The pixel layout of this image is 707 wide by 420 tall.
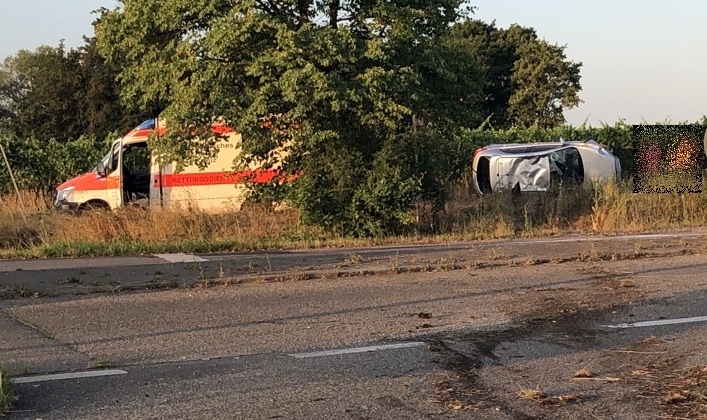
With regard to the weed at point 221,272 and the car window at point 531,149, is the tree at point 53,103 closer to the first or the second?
the car window at point 531,149

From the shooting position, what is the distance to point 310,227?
17.7 meters

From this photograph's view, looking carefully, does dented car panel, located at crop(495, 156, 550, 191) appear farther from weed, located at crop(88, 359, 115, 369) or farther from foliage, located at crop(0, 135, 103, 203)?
weed, located at crop(88, 359, 115, 369)

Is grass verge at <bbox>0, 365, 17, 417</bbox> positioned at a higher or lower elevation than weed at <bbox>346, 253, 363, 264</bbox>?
lower

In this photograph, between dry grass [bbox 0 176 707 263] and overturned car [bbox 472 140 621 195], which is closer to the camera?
dry grass [bbox 0 176 707 263]

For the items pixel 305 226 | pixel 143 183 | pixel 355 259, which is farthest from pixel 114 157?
pixel 355 259

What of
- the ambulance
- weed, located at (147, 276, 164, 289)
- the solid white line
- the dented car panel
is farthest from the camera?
the dented car panel

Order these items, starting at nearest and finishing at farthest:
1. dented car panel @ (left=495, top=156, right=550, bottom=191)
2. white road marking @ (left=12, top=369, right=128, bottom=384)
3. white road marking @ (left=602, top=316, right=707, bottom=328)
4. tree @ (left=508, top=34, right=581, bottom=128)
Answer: white road marking @ (left=12, top=369, right=128, bottom=384) < white road marking @ (left=602, top=316, right=707, bottom=328) < dented car panel @ (left=495, top=156, right=550, bottom=191) < tree @ (left=508, top=34, right=581, bottom=128)

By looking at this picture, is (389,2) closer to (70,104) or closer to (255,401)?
(255,401)

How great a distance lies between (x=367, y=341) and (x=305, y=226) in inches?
399

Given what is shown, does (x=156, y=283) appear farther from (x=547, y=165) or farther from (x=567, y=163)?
(x=567, y=163)

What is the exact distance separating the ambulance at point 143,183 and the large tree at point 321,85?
12.1 feet

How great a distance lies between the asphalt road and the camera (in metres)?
5.75

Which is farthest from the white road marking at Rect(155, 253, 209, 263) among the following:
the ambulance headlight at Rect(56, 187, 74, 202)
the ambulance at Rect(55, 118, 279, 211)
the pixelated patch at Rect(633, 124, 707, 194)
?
the pixelated patch at Rect(633, 124, 707, 194)

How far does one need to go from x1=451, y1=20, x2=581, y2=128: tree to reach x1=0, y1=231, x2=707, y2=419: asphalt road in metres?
47.1
